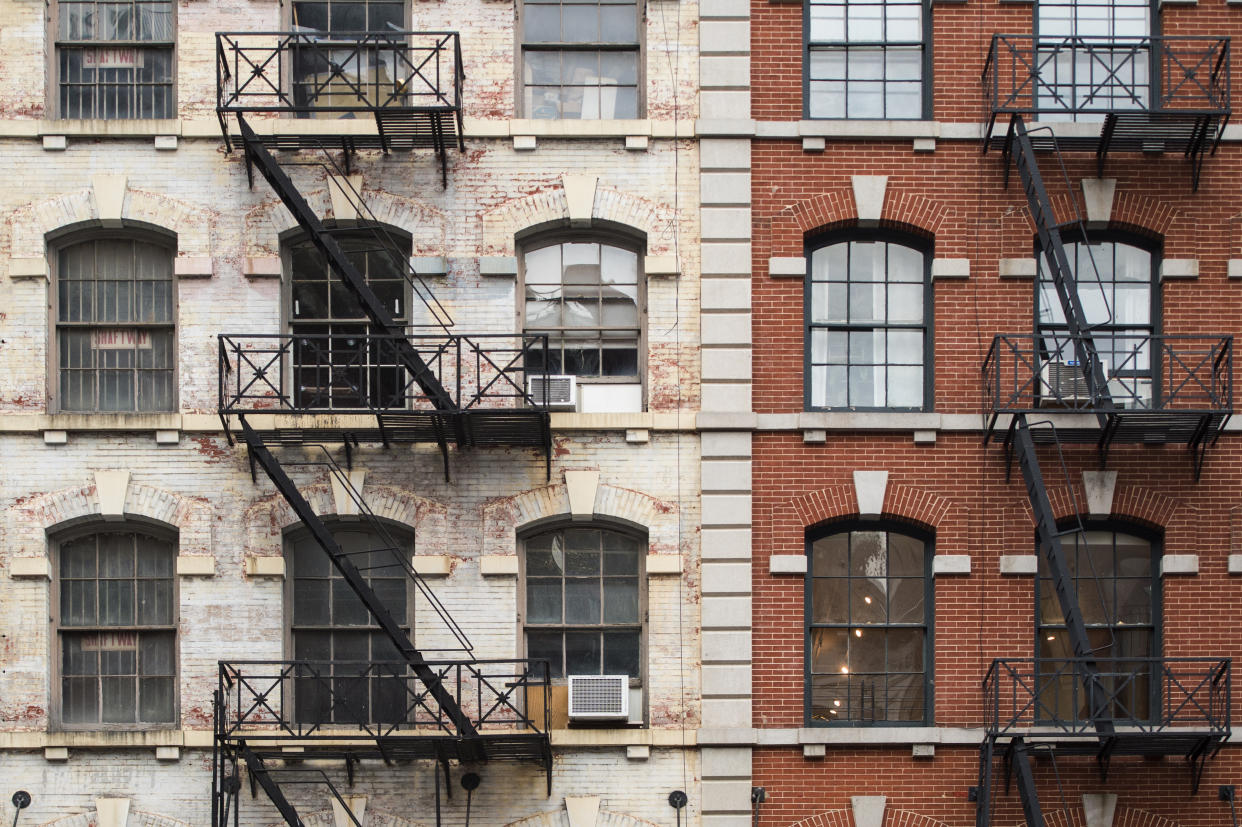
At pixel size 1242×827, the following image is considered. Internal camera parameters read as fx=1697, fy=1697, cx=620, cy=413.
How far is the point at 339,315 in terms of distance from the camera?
1798 cm

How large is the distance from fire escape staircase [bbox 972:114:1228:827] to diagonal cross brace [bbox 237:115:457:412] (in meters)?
5.82

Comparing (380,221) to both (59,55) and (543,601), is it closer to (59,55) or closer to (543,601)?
(59,55)

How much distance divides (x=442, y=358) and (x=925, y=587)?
5.58 m

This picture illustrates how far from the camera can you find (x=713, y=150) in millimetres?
17922

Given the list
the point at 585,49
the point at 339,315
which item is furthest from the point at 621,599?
the point at 585,49

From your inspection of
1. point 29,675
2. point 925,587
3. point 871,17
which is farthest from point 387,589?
point 871,17

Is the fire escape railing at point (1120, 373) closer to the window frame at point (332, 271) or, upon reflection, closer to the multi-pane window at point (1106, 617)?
the multi-pane window at point (1106, 617)

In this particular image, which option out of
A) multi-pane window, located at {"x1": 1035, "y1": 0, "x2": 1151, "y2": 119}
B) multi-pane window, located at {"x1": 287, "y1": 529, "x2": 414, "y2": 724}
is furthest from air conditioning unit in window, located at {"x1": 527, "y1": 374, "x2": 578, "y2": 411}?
multi-pane window, located at {"x1": 1035, "y1": 0, "x2": 1151, "y2": 119}

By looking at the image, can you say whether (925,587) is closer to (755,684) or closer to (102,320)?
(755,684)

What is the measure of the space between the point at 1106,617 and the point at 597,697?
17.6 ft

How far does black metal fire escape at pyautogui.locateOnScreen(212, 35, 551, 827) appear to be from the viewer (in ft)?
54.5

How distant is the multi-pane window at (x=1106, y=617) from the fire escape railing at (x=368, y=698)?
5.27m

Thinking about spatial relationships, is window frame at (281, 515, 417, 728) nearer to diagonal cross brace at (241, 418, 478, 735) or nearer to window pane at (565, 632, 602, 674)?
diagonal cross brace at (241, 418, 478, 735)

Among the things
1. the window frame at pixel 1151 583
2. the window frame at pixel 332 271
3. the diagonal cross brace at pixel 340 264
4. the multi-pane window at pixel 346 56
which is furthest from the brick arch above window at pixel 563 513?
the multi-pane window at pixel 346 56
